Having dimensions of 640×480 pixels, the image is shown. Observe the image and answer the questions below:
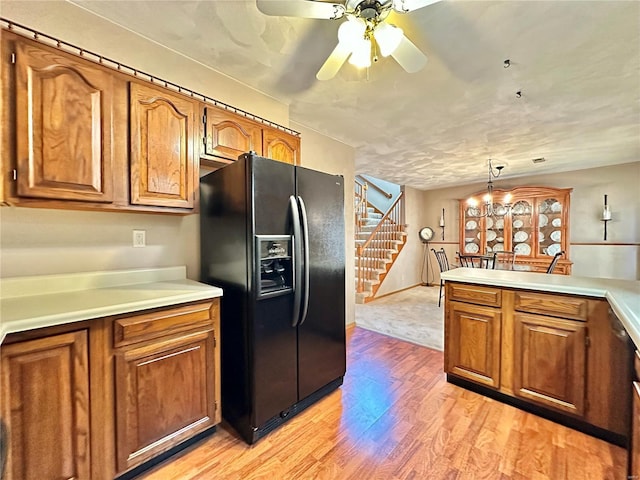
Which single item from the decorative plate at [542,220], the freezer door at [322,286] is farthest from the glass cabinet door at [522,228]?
the freezer door at [322,286]

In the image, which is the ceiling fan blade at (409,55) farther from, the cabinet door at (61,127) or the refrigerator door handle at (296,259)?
the cabinet door at (61,127)

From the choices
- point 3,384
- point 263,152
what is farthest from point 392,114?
point 3,384

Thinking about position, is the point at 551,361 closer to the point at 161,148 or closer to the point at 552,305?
the point at 552,305

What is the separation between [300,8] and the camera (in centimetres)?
129

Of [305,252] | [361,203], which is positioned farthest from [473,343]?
[361,203]

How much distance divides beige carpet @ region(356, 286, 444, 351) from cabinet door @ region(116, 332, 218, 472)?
2.44m

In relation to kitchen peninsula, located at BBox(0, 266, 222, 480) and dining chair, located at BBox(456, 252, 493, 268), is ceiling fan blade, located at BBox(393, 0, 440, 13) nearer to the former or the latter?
kitchen peninsula, located at BBox(0, 266, 222, 480)

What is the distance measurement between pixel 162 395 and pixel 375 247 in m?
5.11

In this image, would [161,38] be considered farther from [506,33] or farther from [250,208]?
[506,33]

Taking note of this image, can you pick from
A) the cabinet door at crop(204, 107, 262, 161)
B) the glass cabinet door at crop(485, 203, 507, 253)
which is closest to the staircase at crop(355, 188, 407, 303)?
the glass cabinet door at crop(485, 203, 507, 253)

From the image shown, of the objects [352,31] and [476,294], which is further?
[476,294]

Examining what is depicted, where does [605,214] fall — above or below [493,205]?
below

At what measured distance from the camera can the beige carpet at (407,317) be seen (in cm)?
347

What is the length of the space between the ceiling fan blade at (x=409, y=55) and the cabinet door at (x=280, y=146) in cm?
116
